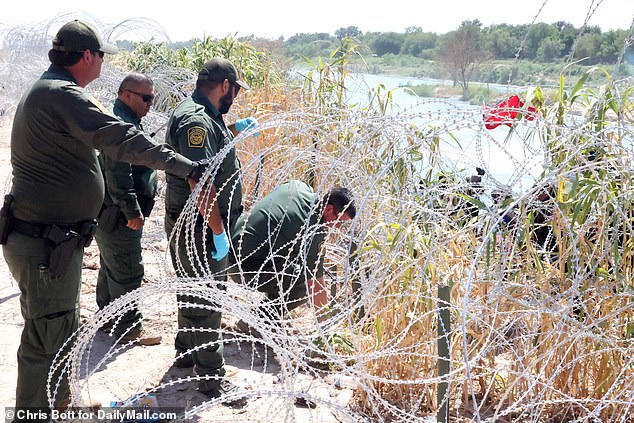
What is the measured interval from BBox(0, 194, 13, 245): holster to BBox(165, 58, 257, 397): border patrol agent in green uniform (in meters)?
0.81

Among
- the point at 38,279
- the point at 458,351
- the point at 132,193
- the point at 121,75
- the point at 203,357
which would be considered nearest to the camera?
the point at 38,279

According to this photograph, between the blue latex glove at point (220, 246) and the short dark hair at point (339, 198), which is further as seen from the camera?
the short dark hair at point (339, 198)

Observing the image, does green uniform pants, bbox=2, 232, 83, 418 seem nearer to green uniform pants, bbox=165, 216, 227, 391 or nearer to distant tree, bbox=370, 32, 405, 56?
green uniform pants, bbox=165, 216, 227, 391

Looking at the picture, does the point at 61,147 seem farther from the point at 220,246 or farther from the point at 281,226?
the point at 281,226

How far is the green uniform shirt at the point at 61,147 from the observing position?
3.10m

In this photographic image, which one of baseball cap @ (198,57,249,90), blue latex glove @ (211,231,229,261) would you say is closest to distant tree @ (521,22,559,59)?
baseball cap @ (198,57,249,90)

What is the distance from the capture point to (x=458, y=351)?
3.49 metres

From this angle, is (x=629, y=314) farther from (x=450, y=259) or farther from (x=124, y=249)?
(x=124, y=249)

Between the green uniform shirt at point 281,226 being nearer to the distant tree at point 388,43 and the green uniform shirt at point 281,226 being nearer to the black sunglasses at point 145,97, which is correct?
the black sunglasses at point 145,97

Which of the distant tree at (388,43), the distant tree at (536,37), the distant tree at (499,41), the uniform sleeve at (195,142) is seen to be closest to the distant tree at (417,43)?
the distant tree at (388,43)

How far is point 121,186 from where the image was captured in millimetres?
4395

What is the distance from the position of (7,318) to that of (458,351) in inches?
121

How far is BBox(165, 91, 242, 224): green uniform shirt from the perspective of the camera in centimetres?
373

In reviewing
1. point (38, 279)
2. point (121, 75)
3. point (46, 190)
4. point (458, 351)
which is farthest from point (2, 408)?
point (121, 75)
